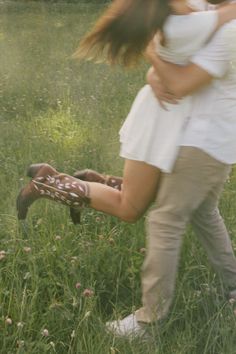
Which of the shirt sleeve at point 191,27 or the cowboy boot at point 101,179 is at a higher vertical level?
the shirt sleeve at point 191,27

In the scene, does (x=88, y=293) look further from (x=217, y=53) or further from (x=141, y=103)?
(x=217, y=53)

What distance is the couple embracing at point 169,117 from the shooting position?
6.90ft

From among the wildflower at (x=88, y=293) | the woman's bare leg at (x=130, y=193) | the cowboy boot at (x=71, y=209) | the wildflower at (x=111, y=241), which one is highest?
the woman's bare leg at (x=130, y=193)

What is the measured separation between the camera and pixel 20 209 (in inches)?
111

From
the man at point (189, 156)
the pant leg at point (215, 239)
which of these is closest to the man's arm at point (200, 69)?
the man at point (189, 156)

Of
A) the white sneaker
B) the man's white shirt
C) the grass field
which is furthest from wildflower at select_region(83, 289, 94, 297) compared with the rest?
the man's white shirt

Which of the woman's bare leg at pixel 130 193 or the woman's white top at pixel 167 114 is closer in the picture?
the woman's white top at pixel 167 114

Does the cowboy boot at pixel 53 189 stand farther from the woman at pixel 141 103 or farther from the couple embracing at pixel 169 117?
the couple embracing at pixel 169 117

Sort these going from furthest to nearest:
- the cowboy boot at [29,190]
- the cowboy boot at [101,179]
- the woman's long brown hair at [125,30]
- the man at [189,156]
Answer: the cowboy boot at [101,179]
the cowboy boot at [29,190]
the man at [189,156]
the woman's long brown hair at [125,30]

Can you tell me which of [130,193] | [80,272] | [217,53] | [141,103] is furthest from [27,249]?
[217,53]

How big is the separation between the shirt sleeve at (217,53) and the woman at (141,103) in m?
0.02

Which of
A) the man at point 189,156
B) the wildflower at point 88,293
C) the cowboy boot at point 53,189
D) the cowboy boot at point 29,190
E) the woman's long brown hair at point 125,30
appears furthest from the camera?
the cowboy boot at point 29,190

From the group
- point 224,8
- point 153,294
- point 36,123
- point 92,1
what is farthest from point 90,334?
point 92,1

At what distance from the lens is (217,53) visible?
7.04 feet
